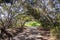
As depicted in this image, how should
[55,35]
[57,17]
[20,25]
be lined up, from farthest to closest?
[20,25]
[57,17]
[55,35]

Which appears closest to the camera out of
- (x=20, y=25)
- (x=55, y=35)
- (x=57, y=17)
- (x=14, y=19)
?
(x=55, y=35)

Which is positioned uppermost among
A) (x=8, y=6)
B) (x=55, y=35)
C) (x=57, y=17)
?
(x=8, y=6)

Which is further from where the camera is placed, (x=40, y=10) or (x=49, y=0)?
(x=40, y=10)

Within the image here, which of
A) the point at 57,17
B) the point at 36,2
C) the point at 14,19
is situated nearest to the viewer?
the point at 57,17

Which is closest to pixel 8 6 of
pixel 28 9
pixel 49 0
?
pixel 28 9

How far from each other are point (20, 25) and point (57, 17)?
353cm

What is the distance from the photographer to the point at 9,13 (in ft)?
39.7

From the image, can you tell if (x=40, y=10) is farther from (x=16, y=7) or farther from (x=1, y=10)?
(x=1, y=10)

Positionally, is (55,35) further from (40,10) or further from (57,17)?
(40,10)

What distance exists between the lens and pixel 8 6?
39.9ft

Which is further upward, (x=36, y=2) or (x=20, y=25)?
(x=36, y=2)

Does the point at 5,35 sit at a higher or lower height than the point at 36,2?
lower

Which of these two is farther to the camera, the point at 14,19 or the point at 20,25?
the point at 20,25

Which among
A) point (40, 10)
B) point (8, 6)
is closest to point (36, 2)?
point (40, 10)
